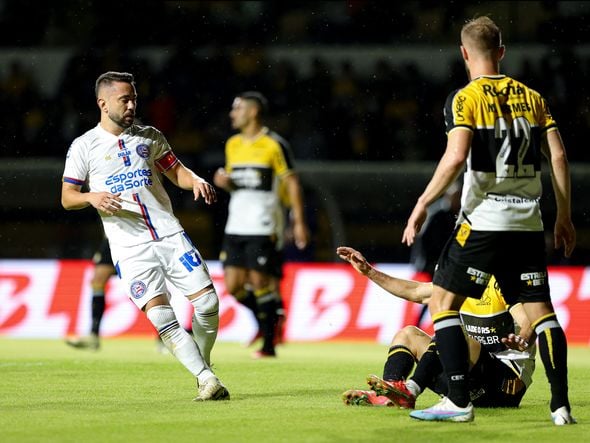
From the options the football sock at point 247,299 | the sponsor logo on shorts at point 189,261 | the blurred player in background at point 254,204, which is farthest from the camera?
the football sock at point 247,299

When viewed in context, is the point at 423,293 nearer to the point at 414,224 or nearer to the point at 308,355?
the point at 414,224

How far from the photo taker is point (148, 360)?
10844 mm

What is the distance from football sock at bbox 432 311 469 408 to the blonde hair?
136 cm

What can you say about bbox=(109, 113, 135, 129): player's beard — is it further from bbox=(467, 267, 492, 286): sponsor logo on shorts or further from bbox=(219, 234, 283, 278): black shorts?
bbox=(219, 234, 283, 278): black shorts

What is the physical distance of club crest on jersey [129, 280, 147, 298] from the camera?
297 inches

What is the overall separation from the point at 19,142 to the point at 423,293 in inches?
520

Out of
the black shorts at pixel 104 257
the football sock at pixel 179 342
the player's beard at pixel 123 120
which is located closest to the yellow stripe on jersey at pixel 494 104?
the football sock at pixel 179 342

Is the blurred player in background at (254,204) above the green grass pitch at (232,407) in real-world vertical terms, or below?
above

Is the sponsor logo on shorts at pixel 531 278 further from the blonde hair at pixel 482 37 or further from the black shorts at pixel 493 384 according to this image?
the blonde hair at pixel 482 37

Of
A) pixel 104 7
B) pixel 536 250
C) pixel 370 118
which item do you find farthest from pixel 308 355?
pixel 104 7

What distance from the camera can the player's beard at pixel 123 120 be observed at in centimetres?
771

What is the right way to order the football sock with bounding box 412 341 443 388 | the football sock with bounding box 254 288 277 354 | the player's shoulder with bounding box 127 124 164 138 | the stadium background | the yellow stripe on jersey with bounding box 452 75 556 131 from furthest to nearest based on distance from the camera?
the stadium background
the football sock with bounding box 254 288 277 354
the player's shoulder with bounding box 127 124 164 138
the football sock with bounding box 412 341 443 388
the yellow stripe on jersey with bounding box 452 75 556 131

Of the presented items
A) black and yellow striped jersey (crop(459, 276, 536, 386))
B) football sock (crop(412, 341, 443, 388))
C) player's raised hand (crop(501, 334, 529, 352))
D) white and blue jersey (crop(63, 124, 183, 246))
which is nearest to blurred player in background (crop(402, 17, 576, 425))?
player's raised hand (crop(501, 334, 529, 352))

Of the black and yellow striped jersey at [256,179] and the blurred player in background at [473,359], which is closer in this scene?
the blurred player in background at [473,359]
